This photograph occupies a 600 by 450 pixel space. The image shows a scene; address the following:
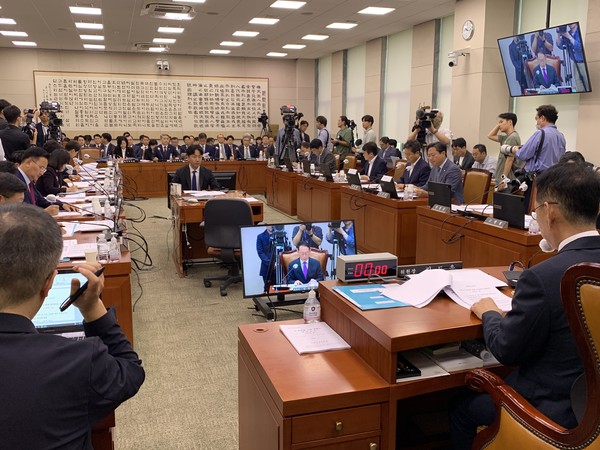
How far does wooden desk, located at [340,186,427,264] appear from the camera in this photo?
4957 millimetres

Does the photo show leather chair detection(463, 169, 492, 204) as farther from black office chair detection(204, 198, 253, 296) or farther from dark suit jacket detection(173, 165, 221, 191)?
dark suit jacket detection(173, 165, 221, 191)

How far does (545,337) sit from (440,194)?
3005 mm

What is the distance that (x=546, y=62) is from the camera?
258 inches

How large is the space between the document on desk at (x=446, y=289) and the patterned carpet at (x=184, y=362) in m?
1.10

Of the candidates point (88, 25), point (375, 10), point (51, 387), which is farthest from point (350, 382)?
point (88, 25)

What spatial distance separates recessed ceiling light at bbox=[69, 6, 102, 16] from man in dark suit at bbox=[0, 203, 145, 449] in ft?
28.2

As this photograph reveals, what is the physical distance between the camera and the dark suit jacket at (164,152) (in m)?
11.0

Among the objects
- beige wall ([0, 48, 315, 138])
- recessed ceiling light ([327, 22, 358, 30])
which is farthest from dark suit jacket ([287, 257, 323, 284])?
beige wall ([0, 48, 315, 138])

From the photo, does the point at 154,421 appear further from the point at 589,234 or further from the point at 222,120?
the point at 222,120

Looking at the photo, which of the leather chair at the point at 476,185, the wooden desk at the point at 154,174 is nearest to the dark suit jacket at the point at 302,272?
the leather chair at the point at 476,185

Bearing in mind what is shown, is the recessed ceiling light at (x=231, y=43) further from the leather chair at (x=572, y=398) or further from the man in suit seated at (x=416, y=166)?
the leather chair at (x=572, y=398)

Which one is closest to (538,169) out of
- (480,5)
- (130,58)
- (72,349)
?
(480,5)

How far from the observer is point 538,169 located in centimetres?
537

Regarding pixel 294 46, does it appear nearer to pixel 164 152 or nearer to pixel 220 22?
pixel 220 22
